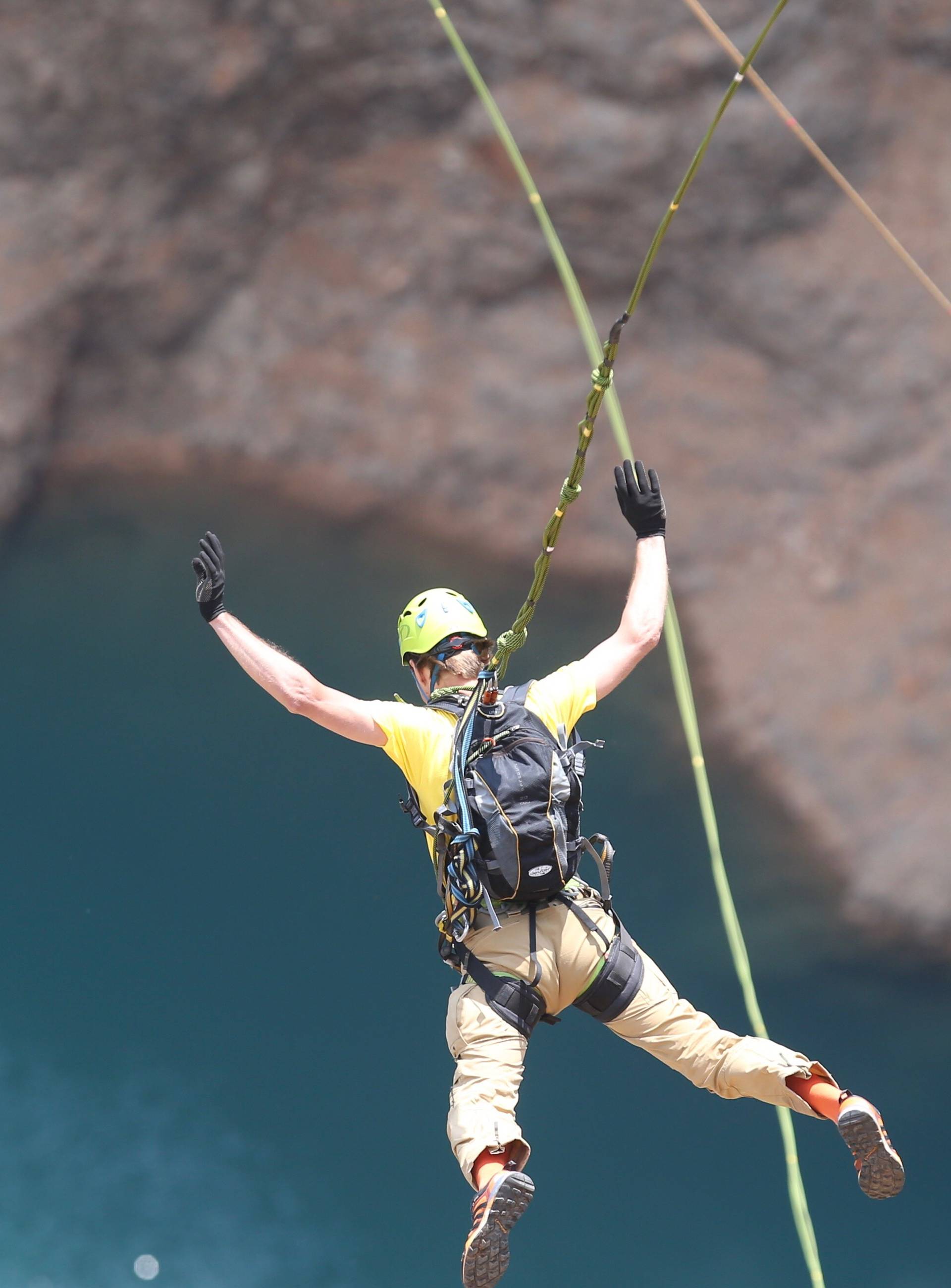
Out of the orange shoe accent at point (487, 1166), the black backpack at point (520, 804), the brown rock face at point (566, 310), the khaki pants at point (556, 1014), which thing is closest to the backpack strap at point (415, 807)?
the black backpack at point (520, 804)

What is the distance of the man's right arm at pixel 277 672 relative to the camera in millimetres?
3125

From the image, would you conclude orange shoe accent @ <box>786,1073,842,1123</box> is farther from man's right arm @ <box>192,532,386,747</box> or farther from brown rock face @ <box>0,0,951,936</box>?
brown rock face @ <box>0,0,951,936</box>

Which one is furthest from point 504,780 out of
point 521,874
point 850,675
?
point 850,675

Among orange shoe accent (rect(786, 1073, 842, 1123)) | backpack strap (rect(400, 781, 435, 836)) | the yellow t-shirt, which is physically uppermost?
the yellow t-shirt

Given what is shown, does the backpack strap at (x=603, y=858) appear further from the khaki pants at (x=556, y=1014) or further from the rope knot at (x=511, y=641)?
the rope knot at (x=511, y=641)

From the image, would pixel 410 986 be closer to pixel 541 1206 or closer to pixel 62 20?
pixel 541 1206

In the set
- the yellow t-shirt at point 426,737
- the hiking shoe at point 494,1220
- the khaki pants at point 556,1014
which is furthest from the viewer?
the yellow t-shirt at point 426,737

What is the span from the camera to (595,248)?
17.6ft

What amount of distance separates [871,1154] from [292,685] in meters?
1.55

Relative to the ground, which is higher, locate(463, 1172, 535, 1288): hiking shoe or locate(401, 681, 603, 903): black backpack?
locate(401, 681, 603, 903): black backpack

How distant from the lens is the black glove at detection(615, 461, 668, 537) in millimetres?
3516

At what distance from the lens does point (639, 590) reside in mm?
3506

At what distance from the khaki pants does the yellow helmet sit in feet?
2.07

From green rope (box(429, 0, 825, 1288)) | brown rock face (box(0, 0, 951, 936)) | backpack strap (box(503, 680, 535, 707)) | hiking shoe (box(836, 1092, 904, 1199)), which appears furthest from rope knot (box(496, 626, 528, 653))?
brown rock face (box(0, 0, 951, 936))
